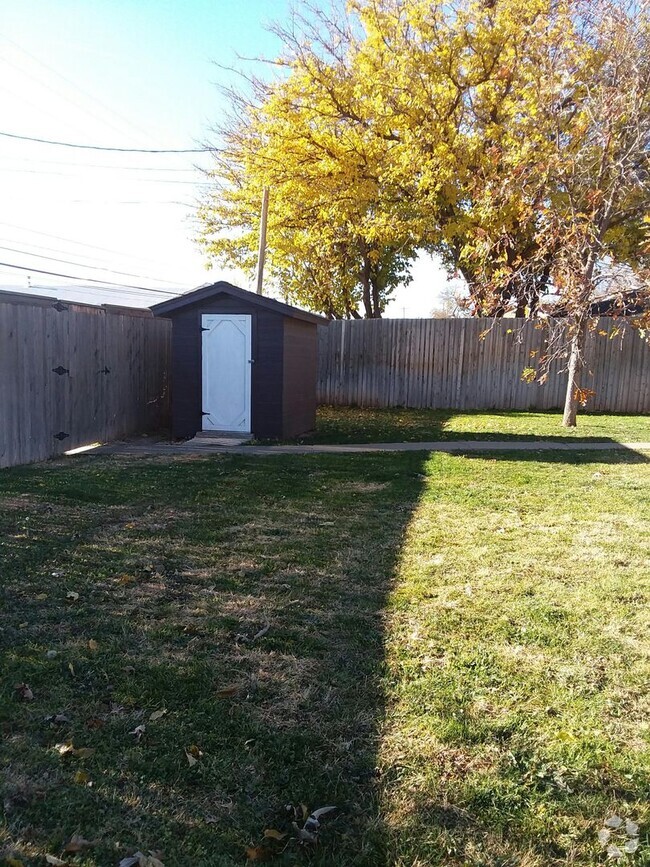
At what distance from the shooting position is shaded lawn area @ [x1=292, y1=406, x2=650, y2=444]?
35.3 feet

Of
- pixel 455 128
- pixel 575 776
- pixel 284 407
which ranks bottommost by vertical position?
pixel 575 776

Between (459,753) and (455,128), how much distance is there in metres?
15.0

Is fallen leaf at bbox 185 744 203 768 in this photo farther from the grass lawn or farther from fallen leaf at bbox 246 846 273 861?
fallen leaf at bbox 246 846 273 861

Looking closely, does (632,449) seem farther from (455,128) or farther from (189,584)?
A: (455,128)

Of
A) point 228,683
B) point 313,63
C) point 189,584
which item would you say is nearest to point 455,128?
point 313,63

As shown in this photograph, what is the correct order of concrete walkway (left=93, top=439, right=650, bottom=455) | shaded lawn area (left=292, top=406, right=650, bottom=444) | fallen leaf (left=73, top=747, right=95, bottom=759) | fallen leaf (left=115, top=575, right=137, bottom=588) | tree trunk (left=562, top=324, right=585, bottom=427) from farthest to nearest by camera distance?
1. tree trunk (left=562, top=324, right=585, bottom=427)
2. shaded lawn area (left=292, top=406, right=650, bottom=444)
3. concrete walkway (left=93, top=439, right=650, bottom=455)
4. fallen leaf (left=115, top=575, right=137, bottom=588)
5. fallen leaf (left=73, top=747, right=95, bottom=759)

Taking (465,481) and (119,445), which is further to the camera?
(119,445)

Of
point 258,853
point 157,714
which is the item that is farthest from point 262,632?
point 258,853

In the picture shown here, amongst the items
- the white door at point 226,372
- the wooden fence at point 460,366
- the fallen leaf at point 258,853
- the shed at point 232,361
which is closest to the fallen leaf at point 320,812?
the fallen leaf at point 258,853

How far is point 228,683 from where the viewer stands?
116 inches

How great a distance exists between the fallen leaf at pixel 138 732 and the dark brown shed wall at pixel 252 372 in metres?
7.94

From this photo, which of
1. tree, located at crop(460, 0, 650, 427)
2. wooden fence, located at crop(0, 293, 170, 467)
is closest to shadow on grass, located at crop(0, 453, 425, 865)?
wooden fence, located at crop(0, 293, 170, 467)

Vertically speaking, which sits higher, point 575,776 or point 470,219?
point 470,219

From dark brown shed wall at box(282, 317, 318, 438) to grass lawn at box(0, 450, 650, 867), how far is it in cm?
497
